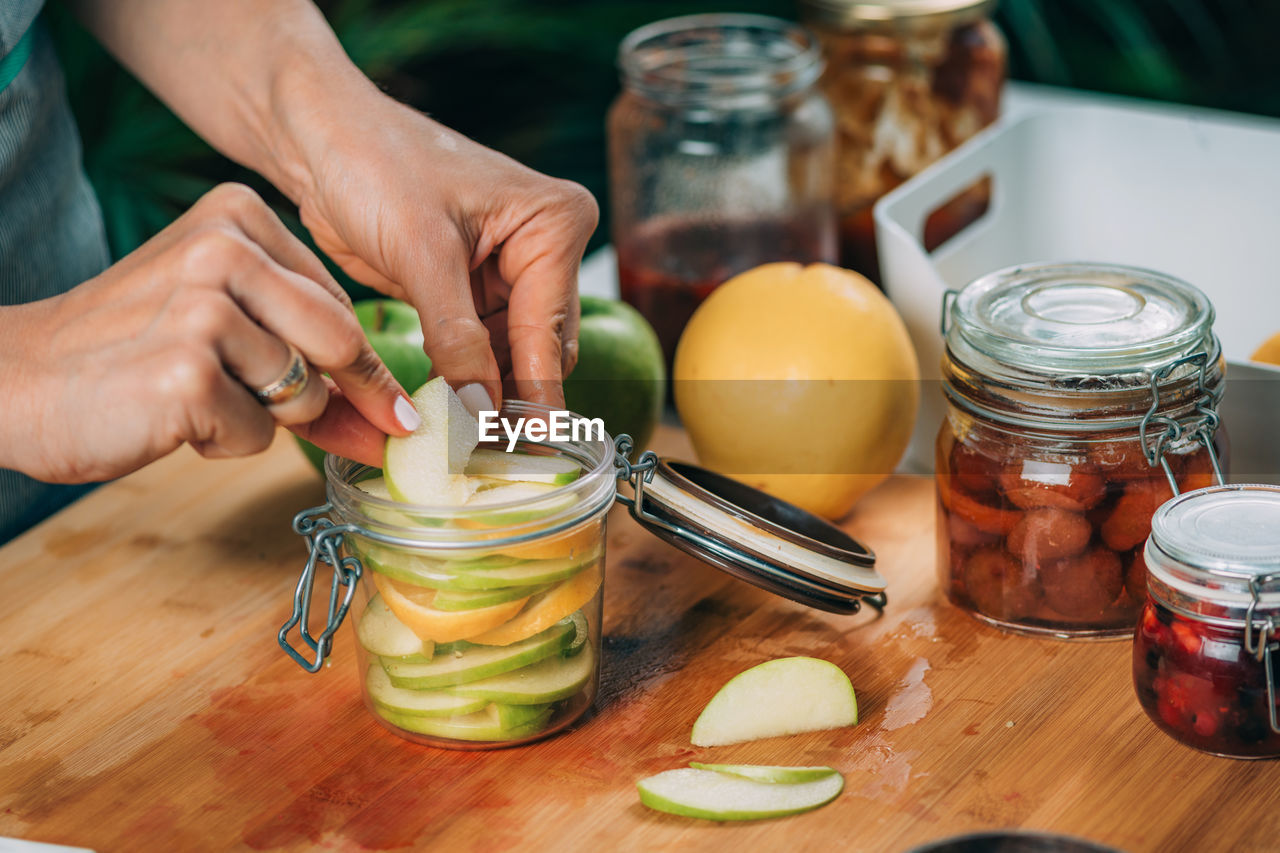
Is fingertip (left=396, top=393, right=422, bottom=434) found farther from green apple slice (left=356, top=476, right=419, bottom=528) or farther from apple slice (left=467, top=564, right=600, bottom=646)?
apple slice (left=467, top=564, right=600, bottom=646)

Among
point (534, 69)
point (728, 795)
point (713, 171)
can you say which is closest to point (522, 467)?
point (728, 795)

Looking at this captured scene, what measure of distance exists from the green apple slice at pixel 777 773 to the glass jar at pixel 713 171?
0.63 m

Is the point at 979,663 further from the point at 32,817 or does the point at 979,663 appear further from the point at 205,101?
the point at 205,101

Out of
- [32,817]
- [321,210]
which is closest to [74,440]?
[32,817]

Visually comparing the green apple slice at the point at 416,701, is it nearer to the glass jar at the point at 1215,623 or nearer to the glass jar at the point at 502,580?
the glass jar at the point at 502,580

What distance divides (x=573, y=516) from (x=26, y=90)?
717 millimetres

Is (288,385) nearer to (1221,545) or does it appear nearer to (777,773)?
(777,773)

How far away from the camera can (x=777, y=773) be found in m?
0.84

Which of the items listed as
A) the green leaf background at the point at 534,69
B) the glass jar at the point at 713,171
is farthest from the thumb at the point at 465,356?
the green leaf background at the point at 534,69

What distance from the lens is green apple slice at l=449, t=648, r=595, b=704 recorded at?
854 mm

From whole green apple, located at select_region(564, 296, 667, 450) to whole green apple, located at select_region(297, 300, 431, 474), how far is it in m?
0.14

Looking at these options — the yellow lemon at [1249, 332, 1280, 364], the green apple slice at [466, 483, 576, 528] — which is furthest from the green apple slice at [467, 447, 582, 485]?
the yellow lemon at [1249, 332, 1280, 364]

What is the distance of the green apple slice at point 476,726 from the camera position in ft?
2.87

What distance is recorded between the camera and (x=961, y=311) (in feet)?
3.27
